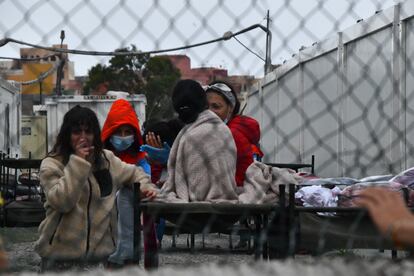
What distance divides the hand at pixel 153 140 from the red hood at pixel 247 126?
53 centimetres

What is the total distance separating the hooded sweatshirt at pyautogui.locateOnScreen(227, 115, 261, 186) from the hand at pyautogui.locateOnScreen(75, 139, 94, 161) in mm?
1017

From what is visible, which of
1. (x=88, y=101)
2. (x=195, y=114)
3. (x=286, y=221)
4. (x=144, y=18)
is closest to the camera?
(x=144, y=18)

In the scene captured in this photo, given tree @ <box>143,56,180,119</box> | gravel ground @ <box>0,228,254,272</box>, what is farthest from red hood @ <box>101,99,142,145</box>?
gravel ground @ <box>0,228,254,272</box>

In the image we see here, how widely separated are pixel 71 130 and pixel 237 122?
4.42ft

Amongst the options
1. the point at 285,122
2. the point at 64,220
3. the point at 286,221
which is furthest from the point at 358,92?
the point at 64,220

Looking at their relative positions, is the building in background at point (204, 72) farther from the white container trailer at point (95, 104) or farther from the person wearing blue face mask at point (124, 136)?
the white container trailer at point (95, 104)

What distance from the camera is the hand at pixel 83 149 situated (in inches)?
159

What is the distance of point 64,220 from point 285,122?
3.72ft

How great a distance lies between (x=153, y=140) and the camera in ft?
18.2

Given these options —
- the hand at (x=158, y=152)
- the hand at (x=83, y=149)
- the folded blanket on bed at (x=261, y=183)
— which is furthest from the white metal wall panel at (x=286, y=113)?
the hand at (x=158, y=152)

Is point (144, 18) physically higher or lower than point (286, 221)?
higher

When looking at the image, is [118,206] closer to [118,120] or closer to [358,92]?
[118,120]

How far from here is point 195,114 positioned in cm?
439

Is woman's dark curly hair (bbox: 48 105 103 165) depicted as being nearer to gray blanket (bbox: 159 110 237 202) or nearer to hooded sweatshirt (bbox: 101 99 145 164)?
gray blanket (bbox: 159 110 237 202)
